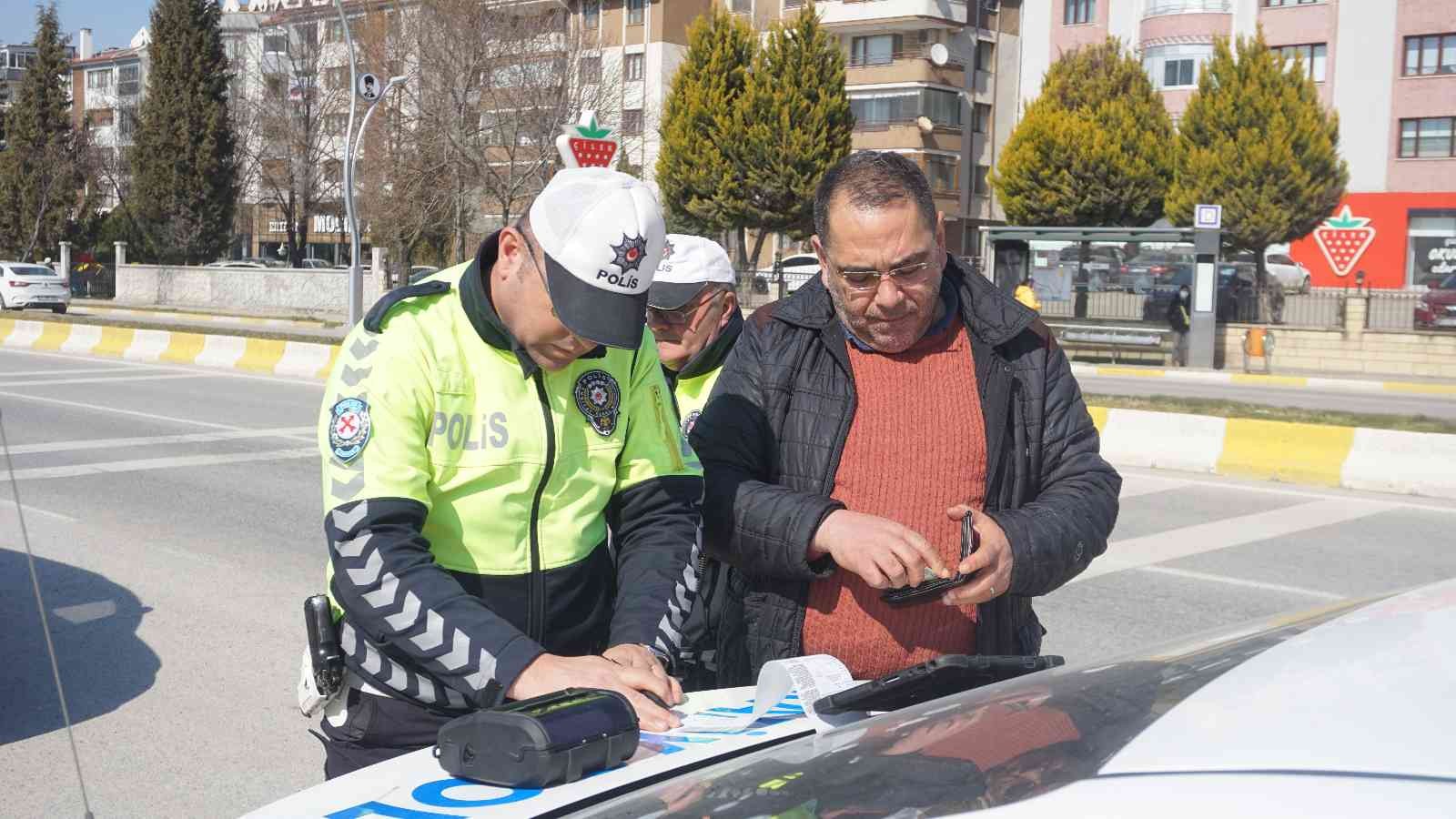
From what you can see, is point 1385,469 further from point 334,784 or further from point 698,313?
point 334,784

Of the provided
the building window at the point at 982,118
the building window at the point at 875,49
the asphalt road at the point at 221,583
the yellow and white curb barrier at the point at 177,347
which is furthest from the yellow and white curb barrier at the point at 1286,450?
the building window at the point at 982,118

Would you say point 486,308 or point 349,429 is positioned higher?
point 486,308

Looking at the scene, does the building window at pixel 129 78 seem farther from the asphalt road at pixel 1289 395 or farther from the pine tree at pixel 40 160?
the asphalt road at pixel 1289 395

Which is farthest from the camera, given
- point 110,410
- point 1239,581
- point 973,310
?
point 110,410

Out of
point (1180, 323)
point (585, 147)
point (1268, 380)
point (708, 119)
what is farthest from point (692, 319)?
point (708, 119)

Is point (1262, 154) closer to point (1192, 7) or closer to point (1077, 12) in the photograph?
point (1192, 7)

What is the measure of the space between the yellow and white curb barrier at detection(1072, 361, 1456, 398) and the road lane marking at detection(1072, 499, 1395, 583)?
45.2 feet

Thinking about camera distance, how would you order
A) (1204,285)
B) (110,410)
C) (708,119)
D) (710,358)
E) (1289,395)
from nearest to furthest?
(710,358)
(110,410)
(1289,395)
(1204,285)
(708,119)

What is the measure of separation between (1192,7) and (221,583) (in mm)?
48451

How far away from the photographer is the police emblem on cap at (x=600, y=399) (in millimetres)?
2372

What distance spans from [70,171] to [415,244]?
18499 mm

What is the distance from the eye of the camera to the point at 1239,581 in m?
7.57

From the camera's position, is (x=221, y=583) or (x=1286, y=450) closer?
(x=221, y=583)

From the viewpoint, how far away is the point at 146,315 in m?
40.7
